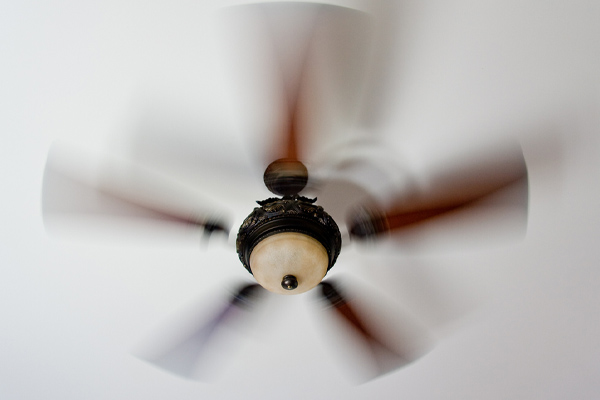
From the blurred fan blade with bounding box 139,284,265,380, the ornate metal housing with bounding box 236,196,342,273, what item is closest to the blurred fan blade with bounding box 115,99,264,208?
the ornate metal housing with bounding box 236,196,342,273

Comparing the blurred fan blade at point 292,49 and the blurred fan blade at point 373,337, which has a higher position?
the blurred fan blade at point 292,49

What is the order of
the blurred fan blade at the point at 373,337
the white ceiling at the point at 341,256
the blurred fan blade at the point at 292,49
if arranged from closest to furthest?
1. the blurred fan blade at the point at 292,49
2. the white ceiling at the point at 341,256
3. the blurred fan blade at the point at 373,337

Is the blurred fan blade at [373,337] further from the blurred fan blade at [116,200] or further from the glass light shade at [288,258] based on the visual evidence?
the blurred fan blade at [116,200]

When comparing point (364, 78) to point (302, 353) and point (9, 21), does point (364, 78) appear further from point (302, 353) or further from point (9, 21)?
point (302, 353)

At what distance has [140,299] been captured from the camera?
1.60 meters

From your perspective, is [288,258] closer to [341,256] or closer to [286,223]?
[286,223]

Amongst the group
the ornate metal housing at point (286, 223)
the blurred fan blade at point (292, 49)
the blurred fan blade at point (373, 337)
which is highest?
the blurred fan blade at point (292, 49)

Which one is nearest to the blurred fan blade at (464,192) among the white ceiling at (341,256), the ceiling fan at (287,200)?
the ceiling fan at (287,200)

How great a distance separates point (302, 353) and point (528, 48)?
1.33m

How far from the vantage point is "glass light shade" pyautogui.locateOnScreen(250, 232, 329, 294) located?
1.04 m

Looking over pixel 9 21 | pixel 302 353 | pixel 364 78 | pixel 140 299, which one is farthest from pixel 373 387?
pixel 9 21

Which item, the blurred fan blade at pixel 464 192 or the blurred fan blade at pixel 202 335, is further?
the blurred fan blade at pixel 202 335

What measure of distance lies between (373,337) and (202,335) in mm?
506

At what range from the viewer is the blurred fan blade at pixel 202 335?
4.17 ft
